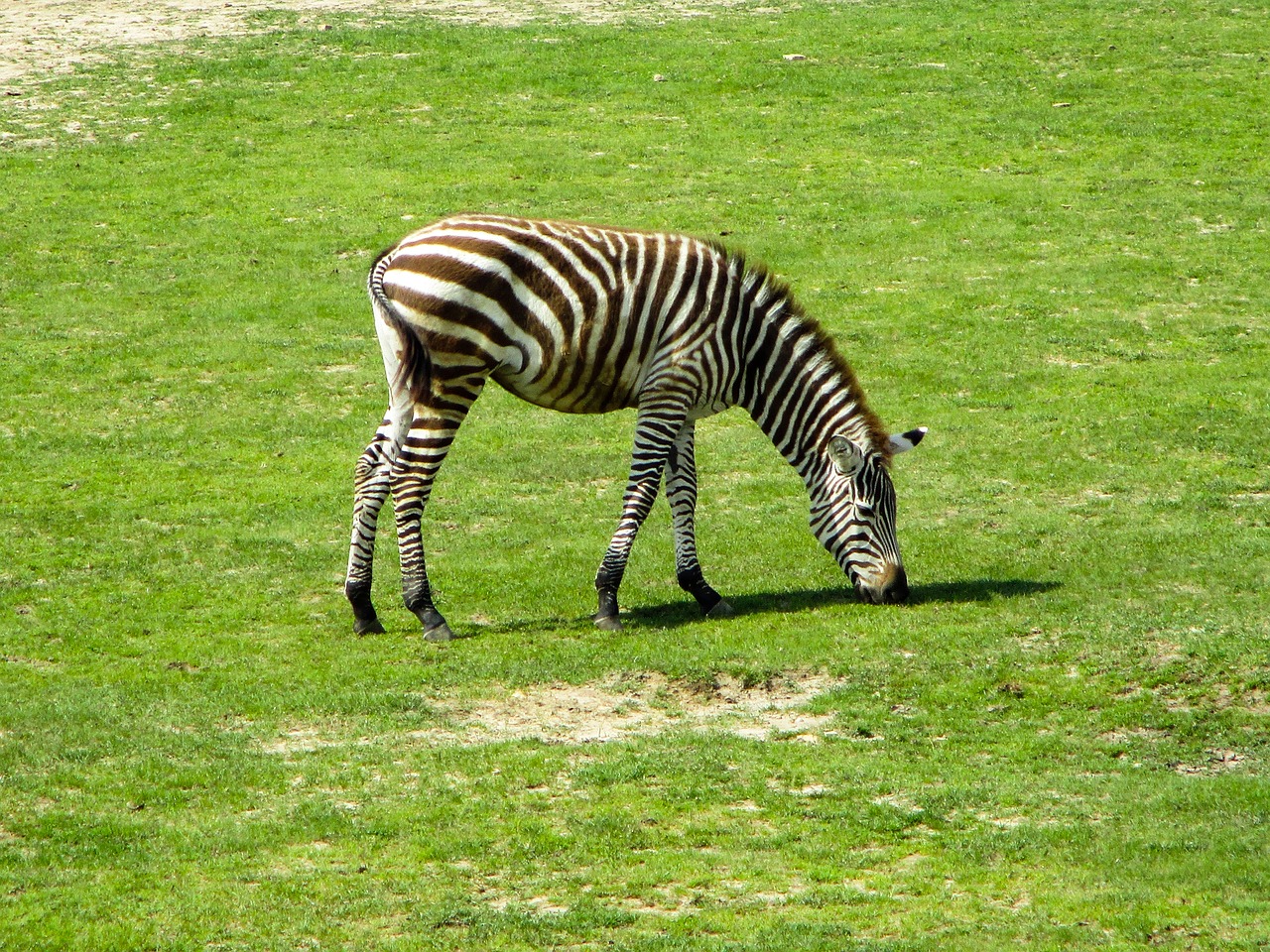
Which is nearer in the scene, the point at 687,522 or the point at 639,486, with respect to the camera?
the point at 639,486

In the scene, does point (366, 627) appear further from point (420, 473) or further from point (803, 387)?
point (803, 387)

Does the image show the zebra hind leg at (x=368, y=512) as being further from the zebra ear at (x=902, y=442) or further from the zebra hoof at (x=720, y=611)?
the zebra ear at (x=902, y=442)

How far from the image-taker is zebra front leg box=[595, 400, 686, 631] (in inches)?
503

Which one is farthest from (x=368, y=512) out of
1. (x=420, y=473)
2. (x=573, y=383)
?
(x=573, y=383)

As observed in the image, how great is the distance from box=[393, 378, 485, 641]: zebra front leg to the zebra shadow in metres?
1.73

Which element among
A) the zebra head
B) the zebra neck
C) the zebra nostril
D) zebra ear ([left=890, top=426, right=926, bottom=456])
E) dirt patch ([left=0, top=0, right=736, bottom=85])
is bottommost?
the zebra nostril

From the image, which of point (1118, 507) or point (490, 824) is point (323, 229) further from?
point (490, 824)

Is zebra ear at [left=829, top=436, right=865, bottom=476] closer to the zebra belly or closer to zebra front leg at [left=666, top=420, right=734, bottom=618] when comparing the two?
zebra front leg at [left=666, top=420, right=734, bottom=618]

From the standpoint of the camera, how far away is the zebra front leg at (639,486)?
12.8 m

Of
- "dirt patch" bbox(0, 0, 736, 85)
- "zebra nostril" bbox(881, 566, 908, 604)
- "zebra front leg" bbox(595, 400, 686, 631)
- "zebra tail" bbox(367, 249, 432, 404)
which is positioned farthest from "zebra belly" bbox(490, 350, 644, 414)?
"dirt patch" bbox(0, 0, 736, 85)

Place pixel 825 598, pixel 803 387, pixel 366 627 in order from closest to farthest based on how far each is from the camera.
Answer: pixel 366 627 → pixel 803 387 → pixel 825 598

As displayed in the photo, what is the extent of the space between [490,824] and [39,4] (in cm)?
3104

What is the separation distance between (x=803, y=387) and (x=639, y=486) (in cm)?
159

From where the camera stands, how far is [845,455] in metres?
12.9
